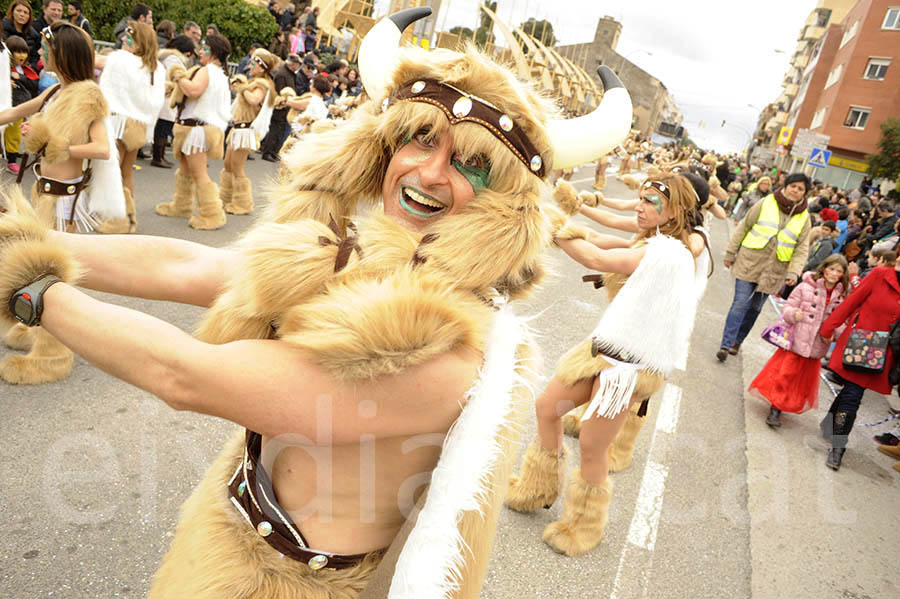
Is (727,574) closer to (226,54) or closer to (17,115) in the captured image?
(17,115)

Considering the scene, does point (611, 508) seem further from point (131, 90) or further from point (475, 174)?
point (131, 90)

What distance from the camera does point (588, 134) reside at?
1556 mm

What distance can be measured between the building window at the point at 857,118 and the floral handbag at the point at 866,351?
3730cm

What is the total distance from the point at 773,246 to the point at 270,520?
6942 mm

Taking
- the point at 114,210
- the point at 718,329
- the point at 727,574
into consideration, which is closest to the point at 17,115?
the point at 114,210

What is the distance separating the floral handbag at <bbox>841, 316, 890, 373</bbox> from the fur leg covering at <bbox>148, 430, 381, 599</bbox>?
555cm

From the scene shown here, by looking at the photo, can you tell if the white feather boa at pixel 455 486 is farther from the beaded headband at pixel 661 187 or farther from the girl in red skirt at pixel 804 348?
the girl in red skirt at pixel 804 348

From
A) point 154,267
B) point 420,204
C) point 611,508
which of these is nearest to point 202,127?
point 611,508

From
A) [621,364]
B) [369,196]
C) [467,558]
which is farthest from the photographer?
[621,364]

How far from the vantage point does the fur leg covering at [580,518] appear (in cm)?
327

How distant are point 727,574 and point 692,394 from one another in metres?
2.77

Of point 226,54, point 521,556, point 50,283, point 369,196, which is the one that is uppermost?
point 226,54

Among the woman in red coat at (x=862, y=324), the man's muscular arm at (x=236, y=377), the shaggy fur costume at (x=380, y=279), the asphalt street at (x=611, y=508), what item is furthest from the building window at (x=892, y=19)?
the man's muscular arm at (x=236, y=377)

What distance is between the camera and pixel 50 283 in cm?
107
